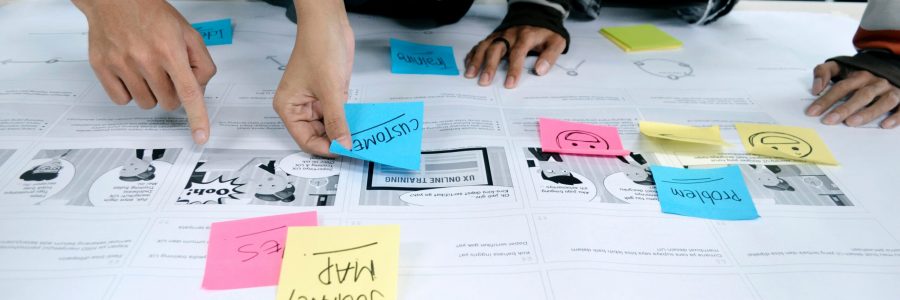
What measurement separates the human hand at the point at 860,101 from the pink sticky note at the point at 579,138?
0.88 ft

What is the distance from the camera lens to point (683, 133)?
2.08 ft

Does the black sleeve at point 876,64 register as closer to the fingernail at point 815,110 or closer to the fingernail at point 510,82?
the fingernail at point 815,110

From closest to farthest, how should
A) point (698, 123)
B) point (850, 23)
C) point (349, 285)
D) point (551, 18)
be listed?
point (349, 285), point (698, 123), point (551, 18), point (850, 23)

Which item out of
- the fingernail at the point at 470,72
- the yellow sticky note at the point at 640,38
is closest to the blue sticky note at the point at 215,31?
the fingernail at the point at 470,72

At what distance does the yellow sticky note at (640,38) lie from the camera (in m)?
0.88

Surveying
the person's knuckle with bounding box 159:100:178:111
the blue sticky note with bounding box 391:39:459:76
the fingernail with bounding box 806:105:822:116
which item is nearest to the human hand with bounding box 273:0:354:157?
the person's knuckle with bounding box 159:100:178:111

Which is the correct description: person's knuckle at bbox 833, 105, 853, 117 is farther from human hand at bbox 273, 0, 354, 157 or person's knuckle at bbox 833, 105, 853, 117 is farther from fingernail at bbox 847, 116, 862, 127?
human hand at bbox 273, 0, 354, 157

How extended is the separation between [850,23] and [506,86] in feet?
2.16

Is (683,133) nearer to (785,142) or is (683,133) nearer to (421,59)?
(785,142)

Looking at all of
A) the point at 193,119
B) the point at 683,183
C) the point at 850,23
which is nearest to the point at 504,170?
the point at 683,183

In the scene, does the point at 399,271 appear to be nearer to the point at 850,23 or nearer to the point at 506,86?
the point at 506,86

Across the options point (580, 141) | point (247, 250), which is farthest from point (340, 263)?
point (580, 141)

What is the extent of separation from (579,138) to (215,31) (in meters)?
0.54

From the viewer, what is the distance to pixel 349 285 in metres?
0.41
